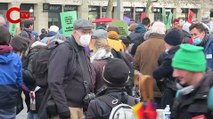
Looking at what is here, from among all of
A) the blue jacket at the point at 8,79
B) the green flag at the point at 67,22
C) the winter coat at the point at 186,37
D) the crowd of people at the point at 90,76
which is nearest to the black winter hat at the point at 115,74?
the crowd of people at the point at 90,76

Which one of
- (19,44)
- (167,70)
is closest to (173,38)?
(167,70)

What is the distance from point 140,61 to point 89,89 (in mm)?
2030

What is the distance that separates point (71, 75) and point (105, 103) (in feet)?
3.80

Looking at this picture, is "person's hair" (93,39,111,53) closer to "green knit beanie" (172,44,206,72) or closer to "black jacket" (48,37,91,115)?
"black jacket" (48,37,91,115)

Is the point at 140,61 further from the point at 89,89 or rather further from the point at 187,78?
the point at 187,78

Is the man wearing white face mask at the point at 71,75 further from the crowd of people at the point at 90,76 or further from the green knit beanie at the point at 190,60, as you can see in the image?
the green knit beanie at the point at 190,60

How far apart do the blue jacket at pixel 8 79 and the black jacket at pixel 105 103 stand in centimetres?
141

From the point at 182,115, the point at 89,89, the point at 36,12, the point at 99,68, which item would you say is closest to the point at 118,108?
the point at 182,115

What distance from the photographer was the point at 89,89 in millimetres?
5395

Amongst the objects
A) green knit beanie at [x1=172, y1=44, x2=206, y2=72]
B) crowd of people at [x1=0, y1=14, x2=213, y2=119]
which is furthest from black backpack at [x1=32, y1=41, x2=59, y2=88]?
green knit beanie at [x1=172, y1=44, x2=206, y2=72]

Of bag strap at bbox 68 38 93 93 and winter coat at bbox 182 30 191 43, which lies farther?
winter coat at bbox 182 30 191 43

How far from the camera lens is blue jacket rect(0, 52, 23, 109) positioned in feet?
17.1

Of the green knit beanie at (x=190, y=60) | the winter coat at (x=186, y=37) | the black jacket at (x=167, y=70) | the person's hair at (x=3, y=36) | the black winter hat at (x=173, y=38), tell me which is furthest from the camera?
the winter coat at (x=186, y=37)

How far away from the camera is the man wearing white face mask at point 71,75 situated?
506cm
